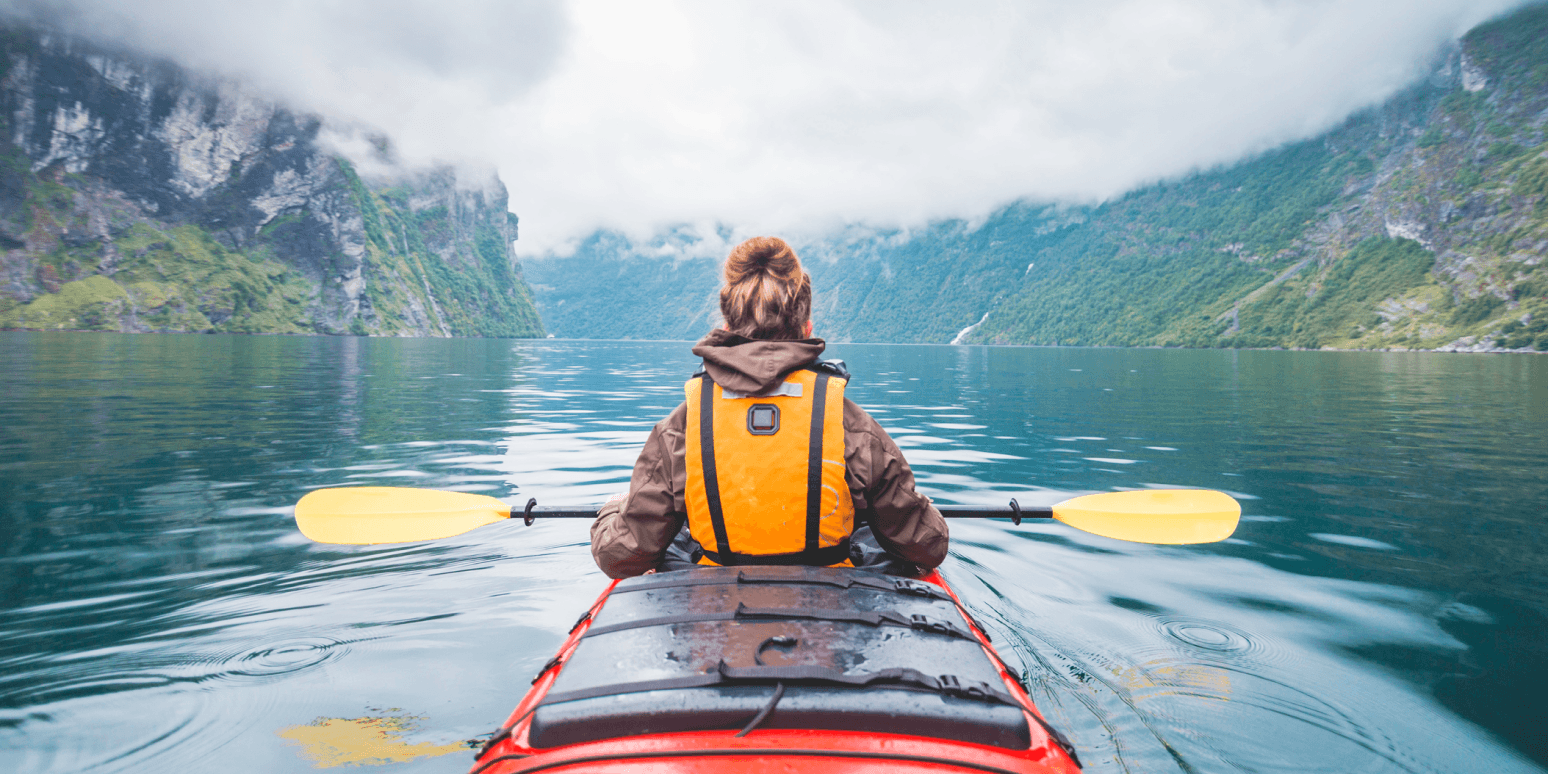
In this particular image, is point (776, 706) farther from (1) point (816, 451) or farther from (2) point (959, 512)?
(2) point (959, 512)

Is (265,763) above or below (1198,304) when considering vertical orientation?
below

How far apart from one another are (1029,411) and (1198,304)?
20728cm

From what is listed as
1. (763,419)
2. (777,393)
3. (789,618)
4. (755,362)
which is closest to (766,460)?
(763,419)

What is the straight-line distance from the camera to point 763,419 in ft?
10.0

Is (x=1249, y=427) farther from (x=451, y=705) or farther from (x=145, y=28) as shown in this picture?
(x=145, y=28)

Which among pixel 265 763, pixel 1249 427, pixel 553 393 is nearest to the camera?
pixel 265 763

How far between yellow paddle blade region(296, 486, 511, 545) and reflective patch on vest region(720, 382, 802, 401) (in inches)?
121

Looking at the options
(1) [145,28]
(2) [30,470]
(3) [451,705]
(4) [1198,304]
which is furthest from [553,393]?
(4) [1198,304]

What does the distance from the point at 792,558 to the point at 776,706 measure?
4.01 feet

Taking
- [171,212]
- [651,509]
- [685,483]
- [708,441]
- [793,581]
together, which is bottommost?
[793,581]

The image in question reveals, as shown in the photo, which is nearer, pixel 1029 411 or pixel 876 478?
pixel 876 478

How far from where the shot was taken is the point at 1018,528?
31.5 feet

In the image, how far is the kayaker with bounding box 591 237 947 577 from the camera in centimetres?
308

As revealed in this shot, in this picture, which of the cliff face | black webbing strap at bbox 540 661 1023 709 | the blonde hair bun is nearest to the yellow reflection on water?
black webbing strap at bbox 540 661 1023 709
